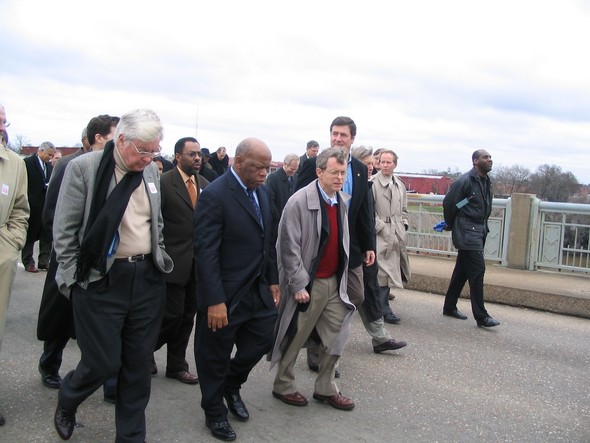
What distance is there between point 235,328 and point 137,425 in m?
0.86

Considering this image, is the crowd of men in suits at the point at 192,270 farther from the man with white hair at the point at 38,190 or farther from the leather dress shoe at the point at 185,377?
the man with white hair at the point at 38,190

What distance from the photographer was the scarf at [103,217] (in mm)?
3309

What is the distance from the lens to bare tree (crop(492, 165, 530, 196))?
11.9 m

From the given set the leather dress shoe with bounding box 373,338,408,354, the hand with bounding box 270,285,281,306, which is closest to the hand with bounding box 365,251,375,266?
the leather dress shoe with bounding box 373,338,408,354

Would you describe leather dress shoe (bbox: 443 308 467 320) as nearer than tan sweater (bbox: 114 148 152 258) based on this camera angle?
No

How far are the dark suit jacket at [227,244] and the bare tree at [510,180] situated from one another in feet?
28.2

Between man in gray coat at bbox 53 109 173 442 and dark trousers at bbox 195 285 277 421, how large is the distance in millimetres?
465

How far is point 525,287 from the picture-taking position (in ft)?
27.7

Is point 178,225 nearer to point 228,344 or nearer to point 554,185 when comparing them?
point 228,344

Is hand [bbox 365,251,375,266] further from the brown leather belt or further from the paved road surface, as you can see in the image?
the brown leather belt

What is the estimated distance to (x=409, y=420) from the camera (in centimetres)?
433

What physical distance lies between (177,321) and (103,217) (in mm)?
1664

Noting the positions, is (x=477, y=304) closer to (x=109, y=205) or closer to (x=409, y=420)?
(x=409, y=420)

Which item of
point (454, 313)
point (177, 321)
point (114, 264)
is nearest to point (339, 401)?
point (177, 321)
